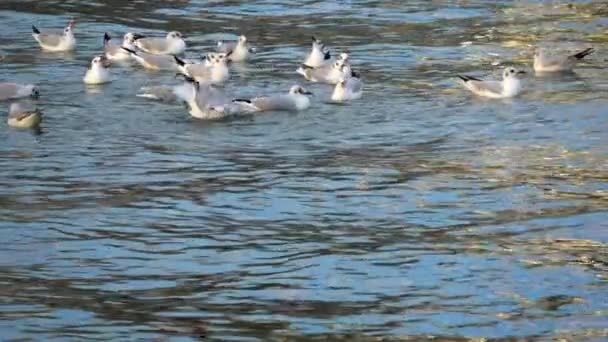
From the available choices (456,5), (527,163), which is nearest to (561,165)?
(527,163)

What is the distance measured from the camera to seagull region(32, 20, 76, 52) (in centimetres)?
2152

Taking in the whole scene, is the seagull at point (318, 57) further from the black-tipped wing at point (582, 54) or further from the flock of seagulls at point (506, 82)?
the black-tipped wing at point (582, 54)

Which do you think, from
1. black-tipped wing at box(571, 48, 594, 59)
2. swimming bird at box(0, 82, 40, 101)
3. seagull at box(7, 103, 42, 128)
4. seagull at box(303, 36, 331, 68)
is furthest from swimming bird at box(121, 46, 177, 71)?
black-tipped wing at box(571, 48, 594, 59)

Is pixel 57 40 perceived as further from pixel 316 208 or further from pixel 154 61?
pixel 316 208

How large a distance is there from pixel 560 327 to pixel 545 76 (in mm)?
9630

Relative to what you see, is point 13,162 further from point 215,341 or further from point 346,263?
point 215,341

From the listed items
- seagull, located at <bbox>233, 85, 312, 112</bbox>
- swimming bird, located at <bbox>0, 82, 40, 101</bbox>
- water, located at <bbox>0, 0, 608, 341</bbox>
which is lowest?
water, located at <bbox>0, 0, 608, 341</bbox>

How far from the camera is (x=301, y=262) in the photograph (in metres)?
12.2

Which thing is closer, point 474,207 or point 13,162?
point 474,207

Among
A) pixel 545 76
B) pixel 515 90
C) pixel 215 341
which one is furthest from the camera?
pixel 545 76

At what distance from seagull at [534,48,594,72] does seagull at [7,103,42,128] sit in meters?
6.26

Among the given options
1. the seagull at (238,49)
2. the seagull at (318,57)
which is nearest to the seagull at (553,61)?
the seagull at (318,57)

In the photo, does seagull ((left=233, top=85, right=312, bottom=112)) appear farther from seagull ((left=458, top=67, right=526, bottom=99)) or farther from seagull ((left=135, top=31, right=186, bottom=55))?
seagull ((left=135, top=31, right=186, bottom=55))

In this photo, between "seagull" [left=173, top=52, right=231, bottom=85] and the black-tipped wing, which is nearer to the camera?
"seagull" [left=173, top=52, right=231, bottom=85]
